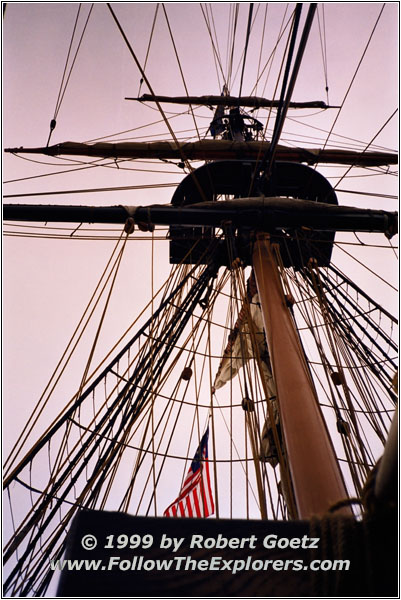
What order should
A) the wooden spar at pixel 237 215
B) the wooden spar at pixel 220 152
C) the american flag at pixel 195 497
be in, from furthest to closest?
1. the wooden spar at pixel 220 152
2. the american flag at pixel 195 497
3. the wooden spar at pixel 237 215

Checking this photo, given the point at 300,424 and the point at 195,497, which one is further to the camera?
the point at 195,497

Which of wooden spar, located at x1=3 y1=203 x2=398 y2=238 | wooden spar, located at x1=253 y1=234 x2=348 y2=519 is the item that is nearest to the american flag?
wooden spar, located at x1=253 y1=234 x2=348 y2=519

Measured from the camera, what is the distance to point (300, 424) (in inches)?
82.5

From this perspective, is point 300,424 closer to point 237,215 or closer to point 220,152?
point 237,215

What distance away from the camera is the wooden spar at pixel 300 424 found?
1812 millimetres

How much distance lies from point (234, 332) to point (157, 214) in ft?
6.30

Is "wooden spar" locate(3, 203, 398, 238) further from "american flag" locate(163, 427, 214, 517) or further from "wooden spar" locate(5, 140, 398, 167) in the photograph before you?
"wooden spar" locate(5, 140, 398, 167)

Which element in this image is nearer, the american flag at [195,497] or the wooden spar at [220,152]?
the american flag at [195,497]

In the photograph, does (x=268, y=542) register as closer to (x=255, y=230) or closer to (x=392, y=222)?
(x=255, y=230)

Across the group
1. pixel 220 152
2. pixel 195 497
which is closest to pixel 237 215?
pixel 195 497

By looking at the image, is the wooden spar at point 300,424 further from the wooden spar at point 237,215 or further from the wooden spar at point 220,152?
the wooden spar at point 220,152

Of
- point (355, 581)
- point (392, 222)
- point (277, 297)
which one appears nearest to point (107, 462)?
point (277, 297)

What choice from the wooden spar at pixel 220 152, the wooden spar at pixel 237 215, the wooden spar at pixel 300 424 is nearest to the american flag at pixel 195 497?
the wooden spar at pixel 300 424

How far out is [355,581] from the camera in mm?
627
